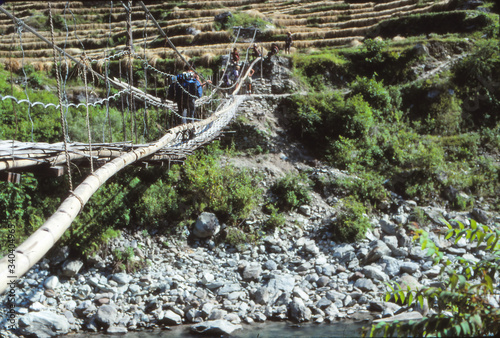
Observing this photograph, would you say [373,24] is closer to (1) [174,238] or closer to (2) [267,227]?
(2) [267,227]

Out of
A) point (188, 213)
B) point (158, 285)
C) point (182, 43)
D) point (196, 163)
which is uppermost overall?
point (182, 43)

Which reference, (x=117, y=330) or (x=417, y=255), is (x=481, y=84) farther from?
(x=117, y=330)

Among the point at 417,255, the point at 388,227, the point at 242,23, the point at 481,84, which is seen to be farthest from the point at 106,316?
the point at 242,23

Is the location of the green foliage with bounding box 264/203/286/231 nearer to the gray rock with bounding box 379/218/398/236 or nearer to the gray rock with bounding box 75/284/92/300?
the gray rock with bounding box 379/218/398/236

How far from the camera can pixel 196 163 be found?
6.66 metres

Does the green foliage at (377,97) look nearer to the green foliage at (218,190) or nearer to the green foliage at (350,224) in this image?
the green foliage at (350,224)

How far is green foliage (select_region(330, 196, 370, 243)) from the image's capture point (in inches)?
229

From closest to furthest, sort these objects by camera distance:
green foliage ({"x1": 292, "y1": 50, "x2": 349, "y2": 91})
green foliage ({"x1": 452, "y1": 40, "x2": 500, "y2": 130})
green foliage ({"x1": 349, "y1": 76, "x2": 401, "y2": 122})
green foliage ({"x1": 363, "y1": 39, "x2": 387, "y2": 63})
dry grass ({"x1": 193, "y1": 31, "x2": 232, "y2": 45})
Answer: green foliage ({"x1": 349, "y1": 76, "x2": 401, "y2": 122}), green foliage ({"x1": 452, "y1": 40, "x2": 500, "y2": 130}), green foliage ({"x1": 292, "y1": 50, "x2": 349, "y2": 91}), green foliage ({"x1": 363, "y1": 39, "x2": 387, "y2": 63}), dry grass ({"x1": 193, "y1": 31, "x2": 232, "y2": 45})

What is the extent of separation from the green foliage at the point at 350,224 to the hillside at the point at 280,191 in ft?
0.07

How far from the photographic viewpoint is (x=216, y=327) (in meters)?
3.88

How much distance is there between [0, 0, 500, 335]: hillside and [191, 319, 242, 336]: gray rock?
213 millimetres

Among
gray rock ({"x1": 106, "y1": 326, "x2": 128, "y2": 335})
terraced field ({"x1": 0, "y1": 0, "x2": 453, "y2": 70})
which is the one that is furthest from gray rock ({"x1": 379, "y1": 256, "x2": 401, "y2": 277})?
terraced field ({"x1": 0, "y1": 0, "x2": 453, "y2": 70})

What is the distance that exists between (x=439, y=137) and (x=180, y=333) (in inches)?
275

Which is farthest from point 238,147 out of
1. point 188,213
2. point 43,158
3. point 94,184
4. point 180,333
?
point 94,184
